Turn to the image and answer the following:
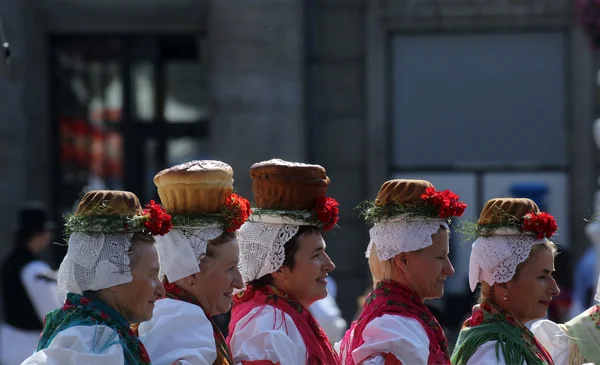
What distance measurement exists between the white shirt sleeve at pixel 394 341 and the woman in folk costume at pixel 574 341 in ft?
2.46

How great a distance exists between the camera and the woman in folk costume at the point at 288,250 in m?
4.75

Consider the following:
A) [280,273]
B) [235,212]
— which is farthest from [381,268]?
[235,212]

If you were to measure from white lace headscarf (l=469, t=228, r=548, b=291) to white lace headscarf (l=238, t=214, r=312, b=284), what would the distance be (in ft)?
2.31

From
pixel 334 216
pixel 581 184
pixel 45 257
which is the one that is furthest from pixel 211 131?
pixel 334 216

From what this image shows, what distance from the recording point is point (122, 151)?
40.3 ft

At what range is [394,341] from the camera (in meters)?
4.61

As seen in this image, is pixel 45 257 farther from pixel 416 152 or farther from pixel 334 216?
pixel 334 216

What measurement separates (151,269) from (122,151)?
8181 millimetres

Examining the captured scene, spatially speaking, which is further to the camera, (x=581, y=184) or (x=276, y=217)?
(x=581, y=184)

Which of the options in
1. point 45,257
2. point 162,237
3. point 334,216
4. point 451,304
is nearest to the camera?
point 162,237

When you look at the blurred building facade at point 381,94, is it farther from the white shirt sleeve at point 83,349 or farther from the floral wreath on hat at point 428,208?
the white shirt sleeve at point 83,349

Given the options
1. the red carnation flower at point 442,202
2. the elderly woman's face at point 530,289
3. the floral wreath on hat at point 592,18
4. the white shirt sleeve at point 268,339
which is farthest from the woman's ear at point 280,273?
the floral wreath on hat at point 592,18

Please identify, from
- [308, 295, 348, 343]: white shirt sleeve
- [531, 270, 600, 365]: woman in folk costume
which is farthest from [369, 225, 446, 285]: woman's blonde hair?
[308, 295, 348, 343]: white shirt sleeve

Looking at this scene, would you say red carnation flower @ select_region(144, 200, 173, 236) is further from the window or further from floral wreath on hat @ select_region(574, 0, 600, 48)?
the window
